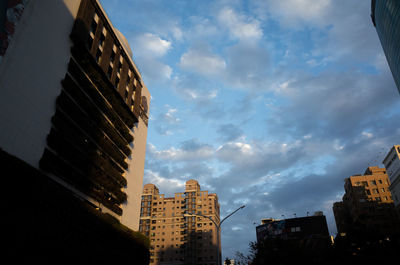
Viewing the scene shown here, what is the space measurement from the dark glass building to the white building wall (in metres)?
61.6

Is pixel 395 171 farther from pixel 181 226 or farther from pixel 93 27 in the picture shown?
pixel 93 27

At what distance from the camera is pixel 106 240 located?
3619 centimetres

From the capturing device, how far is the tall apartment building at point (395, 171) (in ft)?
304

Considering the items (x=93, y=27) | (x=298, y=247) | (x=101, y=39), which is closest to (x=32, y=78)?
(x=93, y=27)

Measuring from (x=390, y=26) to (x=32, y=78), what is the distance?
70.6 m

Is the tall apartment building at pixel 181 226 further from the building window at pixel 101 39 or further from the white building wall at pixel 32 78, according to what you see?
the white building wall at pixel 32 78

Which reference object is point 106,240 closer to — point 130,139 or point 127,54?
point 130,139

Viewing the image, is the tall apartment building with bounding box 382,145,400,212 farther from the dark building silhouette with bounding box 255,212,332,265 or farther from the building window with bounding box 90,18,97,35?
the building window with bounding box 90,18,97,35

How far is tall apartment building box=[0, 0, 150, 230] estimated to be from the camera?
86.9ft

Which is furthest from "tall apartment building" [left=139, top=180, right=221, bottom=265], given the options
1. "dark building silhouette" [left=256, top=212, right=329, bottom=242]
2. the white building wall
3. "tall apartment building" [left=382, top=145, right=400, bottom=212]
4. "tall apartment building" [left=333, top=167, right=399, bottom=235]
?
the white building wall

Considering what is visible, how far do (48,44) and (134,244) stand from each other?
96.9ft

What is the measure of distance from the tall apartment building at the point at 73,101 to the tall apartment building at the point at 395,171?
82428 mm

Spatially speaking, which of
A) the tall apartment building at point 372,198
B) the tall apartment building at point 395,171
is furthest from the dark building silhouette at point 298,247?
the tall apartment building at point 395,171

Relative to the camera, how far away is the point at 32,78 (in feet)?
92.4
